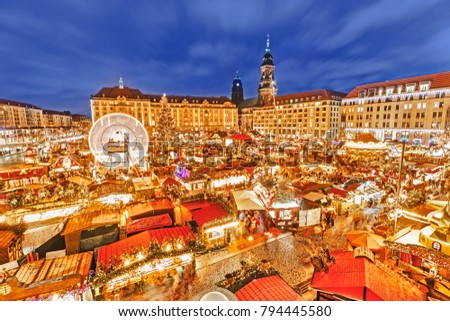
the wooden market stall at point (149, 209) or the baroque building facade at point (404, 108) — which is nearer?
the wooden market stall at point (149, 209)

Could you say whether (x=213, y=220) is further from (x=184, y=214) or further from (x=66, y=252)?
(x=66, y=252)

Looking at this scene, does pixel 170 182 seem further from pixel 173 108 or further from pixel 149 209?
pixel 173 108

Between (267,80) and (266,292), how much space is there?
77.8 meters

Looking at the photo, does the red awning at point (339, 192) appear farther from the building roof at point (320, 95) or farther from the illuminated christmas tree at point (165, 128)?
the building roof at point (320, 95)

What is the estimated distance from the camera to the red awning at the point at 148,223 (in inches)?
283

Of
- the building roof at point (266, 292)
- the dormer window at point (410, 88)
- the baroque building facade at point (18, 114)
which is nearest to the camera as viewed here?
the building roof at point (266, 292)

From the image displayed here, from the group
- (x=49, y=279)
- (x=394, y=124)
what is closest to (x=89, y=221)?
(x=49, y=279)

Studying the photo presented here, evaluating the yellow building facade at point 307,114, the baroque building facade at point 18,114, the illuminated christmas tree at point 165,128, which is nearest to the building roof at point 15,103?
the baroque building facade at point 18,114

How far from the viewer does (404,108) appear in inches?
1576

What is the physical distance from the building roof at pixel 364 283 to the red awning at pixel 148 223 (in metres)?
5.28

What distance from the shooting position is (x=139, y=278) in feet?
18.1

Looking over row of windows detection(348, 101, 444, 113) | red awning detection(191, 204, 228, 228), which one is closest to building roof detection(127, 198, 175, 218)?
red awning detection(191, 204, 228, 228)
